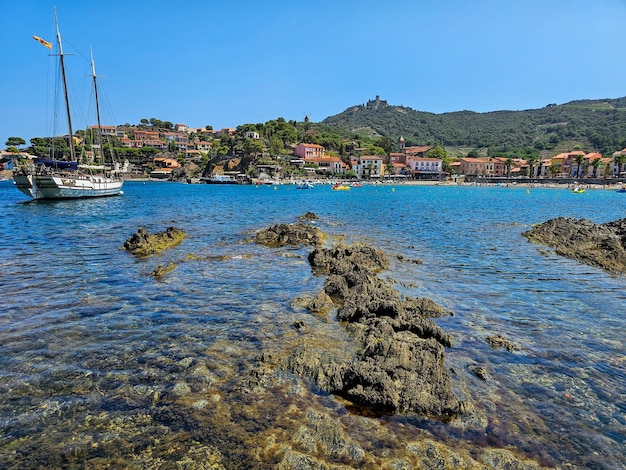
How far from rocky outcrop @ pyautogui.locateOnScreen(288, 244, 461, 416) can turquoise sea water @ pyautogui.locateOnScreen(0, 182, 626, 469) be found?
34cm

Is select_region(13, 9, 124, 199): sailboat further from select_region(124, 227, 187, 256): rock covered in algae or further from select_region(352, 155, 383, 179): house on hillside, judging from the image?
select_region(352, 155, 383, 179): house on hillside

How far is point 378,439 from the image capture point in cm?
548

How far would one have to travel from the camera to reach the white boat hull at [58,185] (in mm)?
47531

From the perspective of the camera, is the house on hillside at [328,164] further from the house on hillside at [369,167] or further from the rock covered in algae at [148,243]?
the rock covered in algae at [148,243]

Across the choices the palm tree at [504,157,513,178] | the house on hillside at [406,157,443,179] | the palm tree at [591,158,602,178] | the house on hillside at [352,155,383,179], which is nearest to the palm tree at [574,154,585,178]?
the palm tree at [591,158,602,178]

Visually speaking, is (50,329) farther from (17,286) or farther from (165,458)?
(165,458)

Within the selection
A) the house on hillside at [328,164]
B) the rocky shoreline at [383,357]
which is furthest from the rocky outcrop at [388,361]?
the house on hillside at [328,164]

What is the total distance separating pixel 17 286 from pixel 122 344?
24.9 feet

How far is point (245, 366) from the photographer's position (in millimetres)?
7516

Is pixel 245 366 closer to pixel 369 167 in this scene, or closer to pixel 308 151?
pixel 369 167

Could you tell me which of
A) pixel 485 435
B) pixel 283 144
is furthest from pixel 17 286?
pixel 283 144

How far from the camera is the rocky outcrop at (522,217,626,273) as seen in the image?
18.3 m

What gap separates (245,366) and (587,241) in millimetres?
24055

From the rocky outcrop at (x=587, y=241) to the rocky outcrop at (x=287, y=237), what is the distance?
46.8ft
